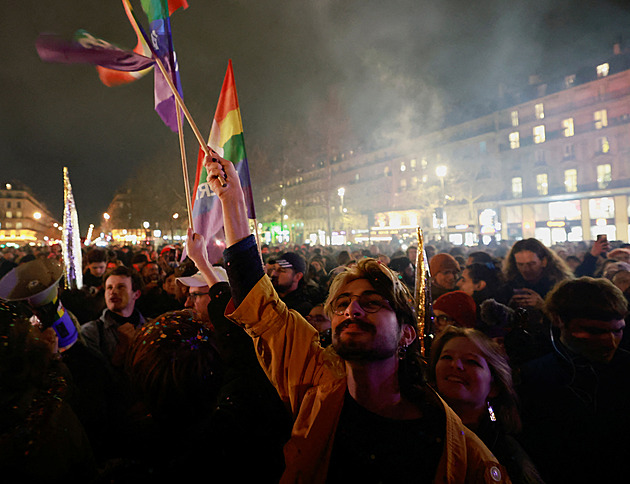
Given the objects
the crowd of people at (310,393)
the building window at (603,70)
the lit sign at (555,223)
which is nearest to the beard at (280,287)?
the crowd of people at (310,393)

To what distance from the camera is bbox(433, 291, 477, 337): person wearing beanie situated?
3.86 meters

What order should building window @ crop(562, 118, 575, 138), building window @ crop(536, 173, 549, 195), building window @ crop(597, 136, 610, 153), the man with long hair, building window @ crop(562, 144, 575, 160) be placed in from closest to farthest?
the man with long hair → building window @ crop(597, 136, 610, 153) → building window @ crop(562, 144, 575, 160) → building window @ crop(562, 118, 575, 138) → building window @ crop(536, 173, 549, 195)

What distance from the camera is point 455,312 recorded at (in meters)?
3.92

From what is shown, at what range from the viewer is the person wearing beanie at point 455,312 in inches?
152

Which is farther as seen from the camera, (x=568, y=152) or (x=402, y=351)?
(x=568, y=152)

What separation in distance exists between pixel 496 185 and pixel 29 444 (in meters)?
51.1

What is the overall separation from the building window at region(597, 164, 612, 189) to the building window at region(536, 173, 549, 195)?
4.78 metres

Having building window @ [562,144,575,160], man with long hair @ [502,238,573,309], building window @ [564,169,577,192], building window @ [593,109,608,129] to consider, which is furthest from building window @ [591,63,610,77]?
man with long hair @ [502,238,573,309]

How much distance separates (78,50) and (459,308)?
13.0 ft

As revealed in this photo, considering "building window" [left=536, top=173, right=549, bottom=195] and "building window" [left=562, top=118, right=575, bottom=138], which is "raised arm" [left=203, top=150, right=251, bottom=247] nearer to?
"building window" [left=536, top=173, right=549, bottom=195]

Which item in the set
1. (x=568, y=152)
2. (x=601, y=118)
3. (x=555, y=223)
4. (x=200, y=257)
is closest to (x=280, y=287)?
(x=200, y=257)

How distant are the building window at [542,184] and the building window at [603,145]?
534 centimetres

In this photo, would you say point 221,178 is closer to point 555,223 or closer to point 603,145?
point 555,223

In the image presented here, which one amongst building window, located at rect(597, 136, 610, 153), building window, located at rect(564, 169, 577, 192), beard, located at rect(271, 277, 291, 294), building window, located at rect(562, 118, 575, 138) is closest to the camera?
beard, located at rect(271, 277, 291, 294)
